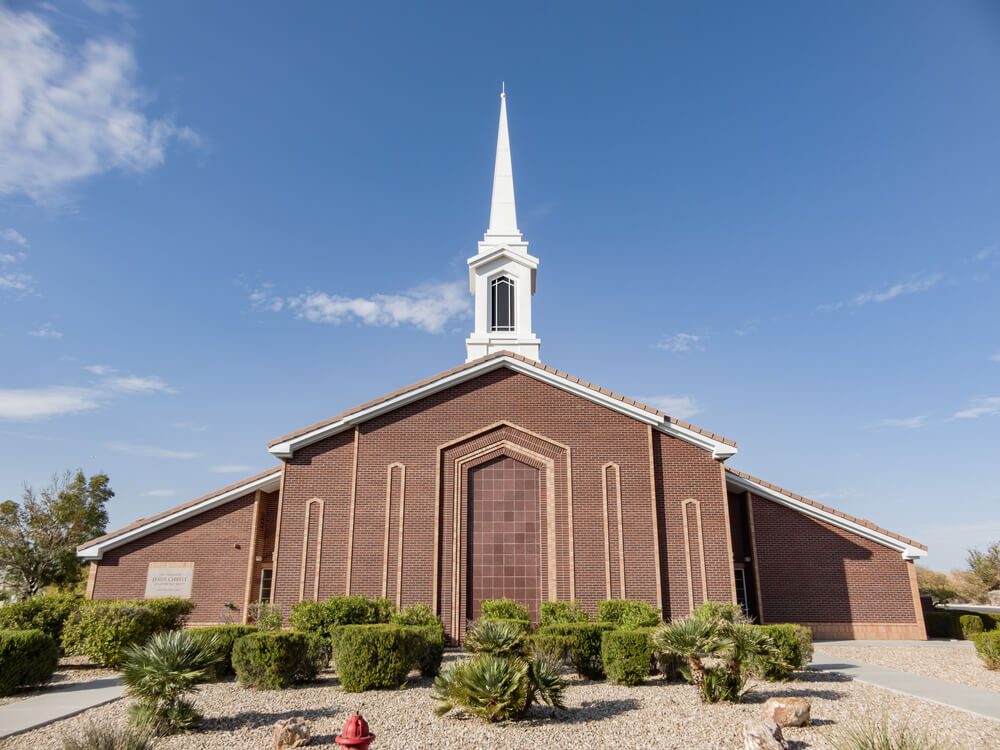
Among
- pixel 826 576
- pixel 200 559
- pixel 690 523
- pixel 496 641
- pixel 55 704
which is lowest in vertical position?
pixel 55 704

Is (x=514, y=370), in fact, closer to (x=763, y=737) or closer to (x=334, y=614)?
(x=334, y=614)

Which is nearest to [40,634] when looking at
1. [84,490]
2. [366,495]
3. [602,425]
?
[366,495]

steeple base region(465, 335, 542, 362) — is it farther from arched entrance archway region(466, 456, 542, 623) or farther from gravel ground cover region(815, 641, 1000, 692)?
gravel ground cover region(815, 641, 1000, 692)

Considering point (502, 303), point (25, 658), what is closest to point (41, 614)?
point (25, 658)

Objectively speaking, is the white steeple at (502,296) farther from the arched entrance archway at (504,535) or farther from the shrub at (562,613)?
the shrub at (562,613)

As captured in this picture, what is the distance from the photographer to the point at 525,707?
10.2 metres

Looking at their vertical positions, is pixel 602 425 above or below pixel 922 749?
above

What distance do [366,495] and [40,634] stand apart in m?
8.99

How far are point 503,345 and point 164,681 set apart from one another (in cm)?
2030

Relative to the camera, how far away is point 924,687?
43.0ft

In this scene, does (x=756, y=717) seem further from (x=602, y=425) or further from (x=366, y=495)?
(x=366, y=495)

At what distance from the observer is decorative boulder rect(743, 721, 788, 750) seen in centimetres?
830

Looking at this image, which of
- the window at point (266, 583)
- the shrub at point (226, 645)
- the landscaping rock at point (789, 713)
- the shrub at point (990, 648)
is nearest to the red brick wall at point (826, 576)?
the shrub at point (990, 648)

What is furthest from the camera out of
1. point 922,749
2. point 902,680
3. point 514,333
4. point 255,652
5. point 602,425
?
point 514,333
